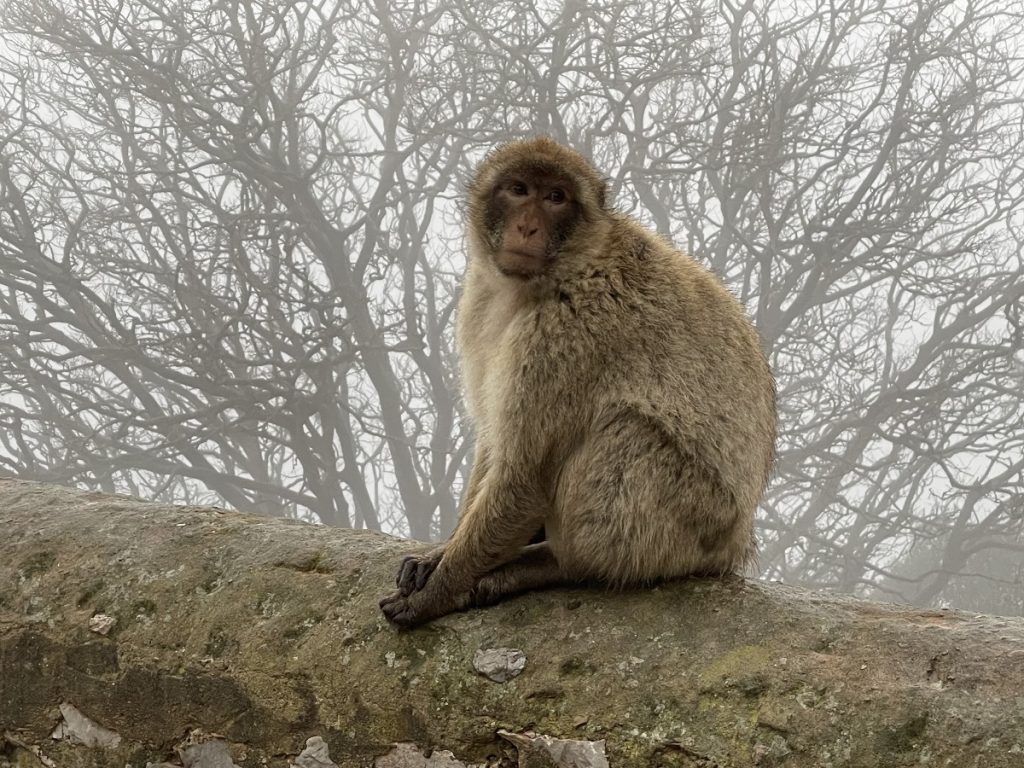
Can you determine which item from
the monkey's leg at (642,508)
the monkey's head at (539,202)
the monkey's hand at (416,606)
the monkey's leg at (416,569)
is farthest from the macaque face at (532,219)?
the monkey's hand at (416,606)

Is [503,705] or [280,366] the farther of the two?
[280,366]

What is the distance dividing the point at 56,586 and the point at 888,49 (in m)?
14.5

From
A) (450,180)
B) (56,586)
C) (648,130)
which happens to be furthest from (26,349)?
(56,586)

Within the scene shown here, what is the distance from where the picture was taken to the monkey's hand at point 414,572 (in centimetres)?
265

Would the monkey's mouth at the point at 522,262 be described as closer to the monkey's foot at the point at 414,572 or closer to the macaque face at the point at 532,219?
the macaque face at the point at 532,219

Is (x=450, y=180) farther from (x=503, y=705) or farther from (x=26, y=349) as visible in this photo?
(x=503, y=705)

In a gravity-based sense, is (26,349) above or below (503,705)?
above

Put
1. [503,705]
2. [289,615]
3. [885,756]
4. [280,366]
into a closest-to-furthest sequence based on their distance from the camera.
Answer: [885,756], [503,705], [289,615], [280,366]

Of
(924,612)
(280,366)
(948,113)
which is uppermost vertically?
(948,113)

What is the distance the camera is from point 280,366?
1345 cm

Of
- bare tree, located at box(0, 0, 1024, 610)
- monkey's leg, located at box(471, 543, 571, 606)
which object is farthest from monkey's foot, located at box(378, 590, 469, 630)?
bare tree, located at box(0, 0, 1024, 610)

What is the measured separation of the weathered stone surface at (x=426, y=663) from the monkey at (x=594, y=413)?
111 mm

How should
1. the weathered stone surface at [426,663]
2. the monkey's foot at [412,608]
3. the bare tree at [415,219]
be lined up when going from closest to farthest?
1. the weathered stone surface at [426,663]
2. the monkey's foot at [412,608]
3. the bare tree at [415,219]

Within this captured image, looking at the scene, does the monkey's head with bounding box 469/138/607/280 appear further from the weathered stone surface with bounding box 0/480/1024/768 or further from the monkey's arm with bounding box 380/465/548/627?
the weathered stone surface with bounding box 0/480/1024/768
